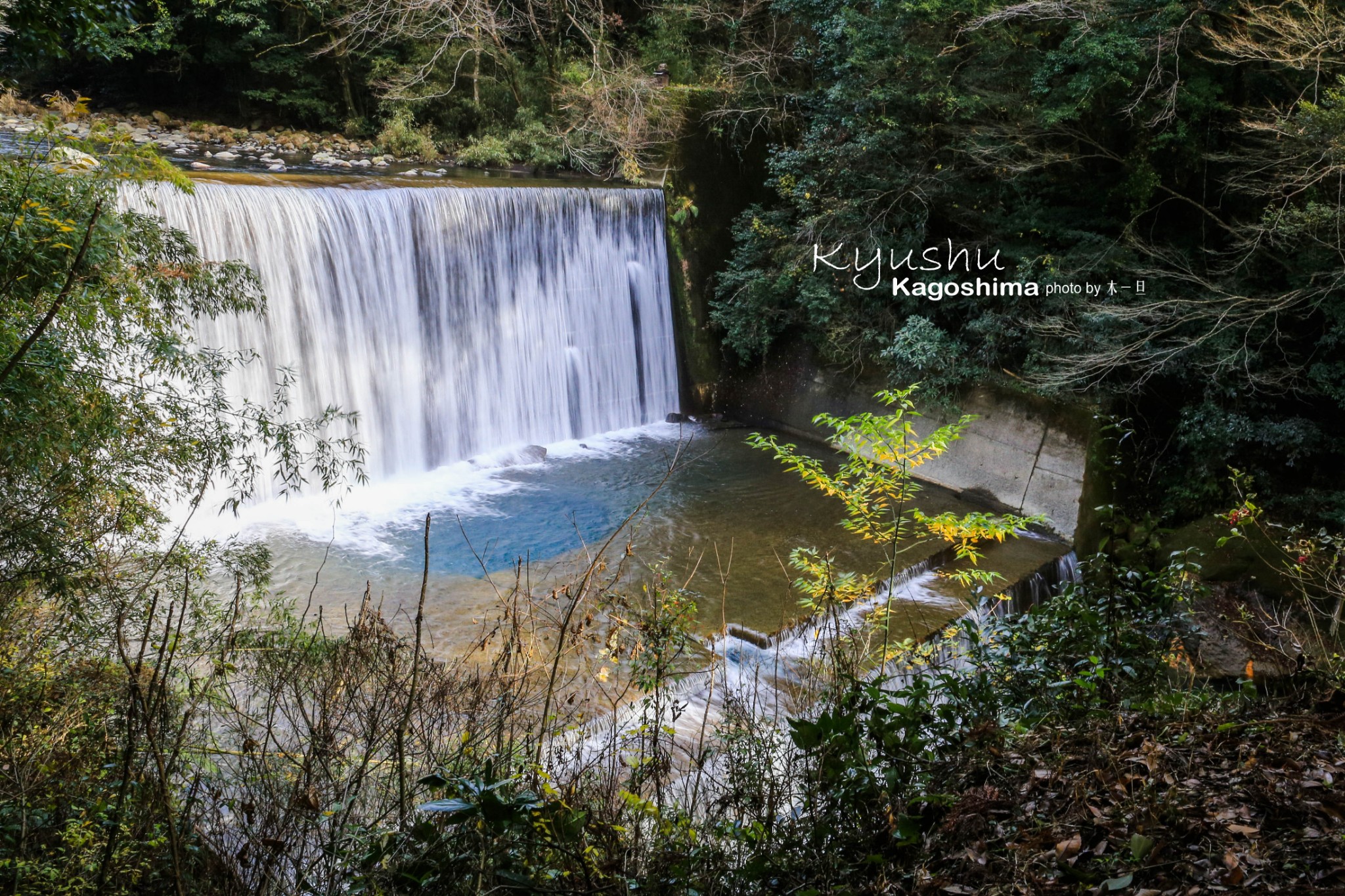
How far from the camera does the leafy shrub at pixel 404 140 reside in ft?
55.0

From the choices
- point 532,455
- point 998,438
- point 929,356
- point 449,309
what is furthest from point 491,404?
point 998,438

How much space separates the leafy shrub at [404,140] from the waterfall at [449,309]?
5221mm

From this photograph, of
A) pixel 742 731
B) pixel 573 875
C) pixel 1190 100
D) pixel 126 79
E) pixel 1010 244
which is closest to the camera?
pixel 573 875

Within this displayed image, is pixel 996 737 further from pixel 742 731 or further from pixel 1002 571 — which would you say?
pixel 1002 571

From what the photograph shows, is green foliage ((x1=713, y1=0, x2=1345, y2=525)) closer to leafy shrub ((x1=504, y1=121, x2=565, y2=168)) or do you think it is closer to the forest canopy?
the forest canopy

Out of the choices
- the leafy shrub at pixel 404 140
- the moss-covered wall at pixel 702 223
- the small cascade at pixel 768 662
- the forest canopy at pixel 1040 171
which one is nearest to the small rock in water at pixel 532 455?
the moss-covered wall at pixel 702 223

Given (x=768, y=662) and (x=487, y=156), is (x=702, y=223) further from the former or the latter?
(x=768, y=662)

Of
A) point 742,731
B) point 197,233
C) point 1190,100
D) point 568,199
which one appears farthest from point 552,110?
point 742,731

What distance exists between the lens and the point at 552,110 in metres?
17.6

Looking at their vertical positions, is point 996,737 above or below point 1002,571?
above

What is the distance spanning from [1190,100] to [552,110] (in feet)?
39.0

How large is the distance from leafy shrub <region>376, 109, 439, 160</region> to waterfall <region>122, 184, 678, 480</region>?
5.22 metres

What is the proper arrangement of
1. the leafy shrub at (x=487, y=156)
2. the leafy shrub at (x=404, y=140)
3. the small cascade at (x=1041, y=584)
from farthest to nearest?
1. the leafy shrub at (x=404, y=140)
2. the leafy shrub at (x=487, y=156)
3. the small cascade at (x=1041, y=584)

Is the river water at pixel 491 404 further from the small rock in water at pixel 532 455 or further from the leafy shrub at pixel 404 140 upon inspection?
the leafy shrub at pixel 404 140
